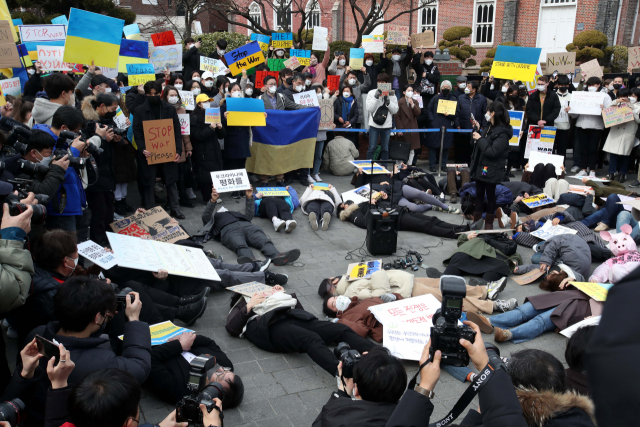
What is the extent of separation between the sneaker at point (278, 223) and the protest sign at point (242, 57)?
182 inches

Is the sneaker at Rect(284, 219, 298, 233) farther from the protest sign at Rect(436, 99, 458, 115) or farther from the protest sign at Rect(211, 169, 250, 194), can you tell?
the protest sign at Rect(436, 99, 458, 115)

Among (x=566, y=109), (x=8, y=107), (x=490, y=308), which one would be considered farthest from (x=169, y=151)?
(x=566, y=109)

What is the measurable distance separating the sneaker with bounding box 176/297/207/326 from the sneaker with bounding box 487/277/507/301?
324cm

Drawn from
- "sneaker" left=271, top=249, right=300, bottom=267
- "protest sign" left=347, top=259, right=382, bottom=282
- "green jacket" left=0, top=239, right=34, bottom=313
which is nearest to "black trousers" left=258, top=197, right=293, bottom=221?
"sneaker" left=271, top=249, right=300, bottom=267

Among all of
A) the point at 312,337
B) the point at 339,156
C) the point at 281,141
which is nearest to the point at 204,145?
the point at 281,141

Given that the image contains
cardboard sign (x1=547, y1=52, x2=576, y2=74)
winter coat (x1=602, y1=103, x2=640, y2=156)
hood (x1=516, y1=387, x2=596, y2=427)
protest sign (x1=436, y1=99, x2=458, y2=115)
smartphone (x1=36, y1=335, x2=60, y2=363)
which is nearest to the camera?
hood (x1=516, y1=387, x2=596, y2=427)

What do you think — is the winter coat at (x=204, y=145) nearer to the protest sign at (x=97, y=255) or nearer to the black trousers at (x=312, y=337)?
the protest sign at (x=97, y=255)

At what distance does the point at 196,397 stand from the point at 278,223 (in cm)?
594

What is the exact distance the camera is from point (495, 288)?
20.1 ft

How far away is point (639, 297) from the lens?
2.89ft

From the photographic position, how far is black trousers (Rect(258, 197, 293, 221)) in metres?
8.79

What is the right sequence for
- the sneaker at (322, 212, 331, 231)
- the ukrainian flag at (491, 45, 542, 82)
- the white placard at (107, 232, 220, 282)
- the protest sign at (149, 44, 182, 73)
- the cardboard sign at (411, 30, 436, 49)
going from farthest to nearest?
the cardboard sign at (411, 30, 436, 49), the ukrainian flag at (491, 45, 542, 82), the protest sign at (149, 44, 182, 73), the sneaker at (322, 212, 331, 231), the white placard at (107, 232, 220, 282)

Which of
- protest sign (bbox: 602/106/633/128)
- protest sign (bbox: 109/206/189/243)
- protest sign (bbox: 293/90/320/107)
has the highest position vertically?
protest sign (bbox: 293/90/320/107)

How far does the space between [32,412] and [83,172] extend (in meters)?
3.31
